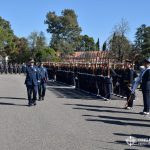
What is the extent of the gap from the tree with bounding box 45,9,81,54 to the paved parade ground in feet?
309

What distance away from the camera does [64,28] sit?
112 metres

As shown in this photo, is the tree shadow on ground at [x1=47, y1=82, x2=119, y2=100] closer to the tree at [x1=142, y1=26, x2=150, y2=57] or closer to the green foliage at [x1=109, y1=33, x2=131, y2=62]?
the green foliage at [x1=109, y1=33, x2=131, y2=62]

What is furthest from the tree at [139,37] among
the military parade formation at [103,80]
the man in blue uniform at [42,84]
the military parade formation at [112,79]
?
the man in blue uniform at [42,84]

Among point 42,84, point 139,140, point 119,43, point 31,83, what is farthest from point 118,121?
point 119,43

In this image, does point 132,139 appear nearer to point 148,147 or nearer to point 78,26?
point 148,147

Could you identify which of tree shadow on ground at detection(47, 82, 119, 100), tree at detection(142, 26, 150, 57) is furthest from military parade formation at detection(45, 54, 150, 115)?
tree at detection(142, 26, 150, 57)

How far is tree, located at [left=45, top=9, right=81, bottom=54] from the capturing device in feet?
364

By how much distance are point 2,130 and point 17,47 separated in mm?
96267

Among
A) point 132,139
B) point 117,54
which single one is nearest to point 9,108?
point 132,139

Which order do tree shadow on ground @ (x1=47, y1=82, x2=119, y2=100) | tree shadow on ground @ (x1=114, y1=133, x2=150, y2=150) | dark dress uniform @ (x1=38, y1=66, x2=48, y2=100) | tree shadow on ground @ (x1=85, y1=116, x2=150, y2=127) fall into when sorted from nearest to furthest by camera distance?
tree shadow on ground @ (x1=114, y1=133, x2=150, y2=150)
tree shadow on ground @ (x1=85, y1=116, x2=150, y2=127)
dark dress uniform @ (x1=38, y1=66, x2=48, y2=100)
tree shadow on ground @ (x1=47, y1=82, x2=119, y2=100)

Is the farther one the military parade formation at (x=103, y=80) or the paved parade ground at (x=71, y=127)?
the military parade formation at (x=103, y=80)

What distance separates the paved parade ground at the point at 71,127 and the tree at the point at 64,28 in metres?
94.1

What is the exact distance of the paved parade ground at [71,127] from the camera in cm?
969

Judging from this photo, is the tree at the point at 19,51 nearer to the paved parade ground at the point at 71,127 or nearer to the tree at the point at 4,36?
the tree at the point at 4,36
